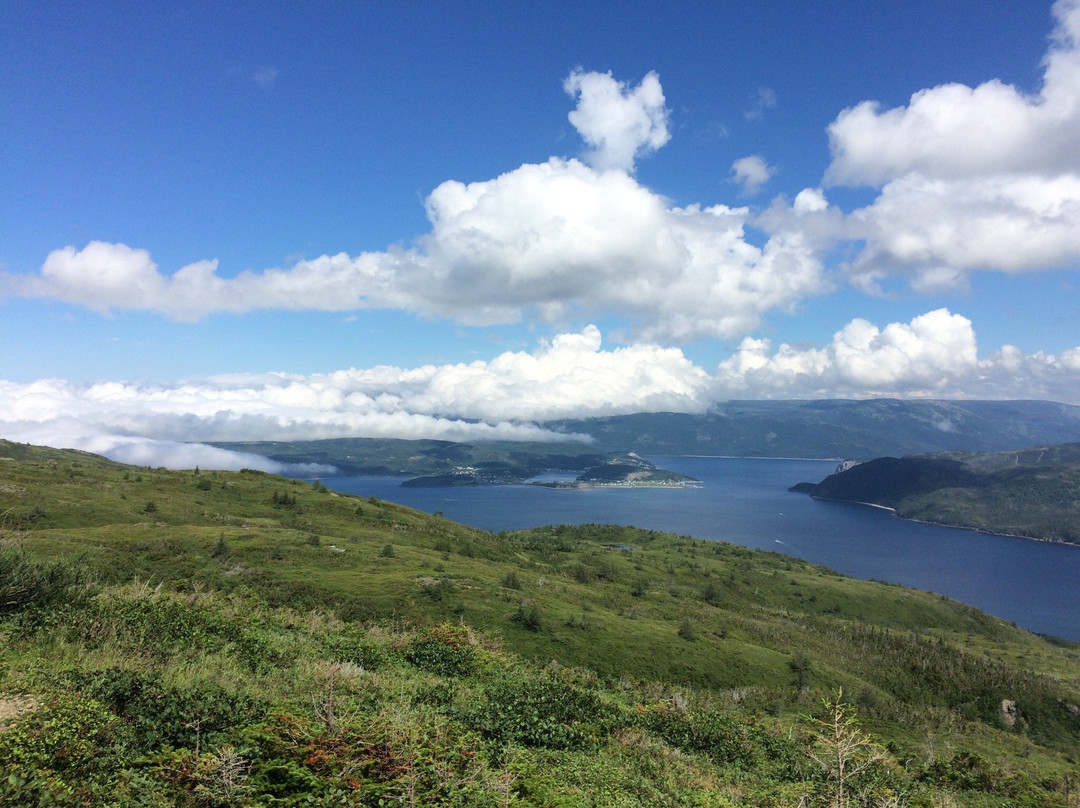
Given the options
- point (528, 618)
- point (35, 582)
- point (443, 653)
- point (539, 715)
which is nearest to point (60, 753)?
point (35, 582)

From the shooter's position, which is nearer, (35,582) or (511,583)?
(35,582)

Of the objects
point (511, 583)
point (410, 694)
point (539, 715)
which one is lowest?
point (511, 583)

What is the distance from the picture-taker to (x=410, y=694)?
16.8 meters

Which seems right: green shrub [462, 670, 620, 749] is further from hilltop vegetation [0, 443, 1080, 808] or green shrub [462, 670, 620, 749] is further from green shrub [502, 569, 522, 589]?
green shrub [502, 569, 522, 589]

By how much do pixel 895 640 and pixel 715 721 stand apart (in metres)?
81.5

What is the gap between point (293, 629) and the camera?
2497 cm

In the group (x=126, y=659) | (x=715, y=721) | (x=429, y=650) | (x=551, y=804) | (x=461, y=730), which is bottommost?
A: (x=715, y=721)

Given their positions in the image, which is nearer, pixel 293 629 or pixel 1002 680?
pixel 293 629

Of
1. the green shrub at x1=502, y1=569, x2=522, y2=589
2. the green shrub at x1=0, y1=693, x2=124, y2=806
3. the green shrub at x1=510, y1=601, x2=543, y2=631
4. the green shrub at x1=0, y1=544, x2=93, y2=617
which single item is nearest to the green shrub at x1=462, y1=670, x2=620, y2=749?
the green shrub at x1=0, y1=693, x2=124, y2=806

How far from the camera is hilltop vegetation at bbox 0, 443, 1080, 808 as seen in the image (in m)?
9.01

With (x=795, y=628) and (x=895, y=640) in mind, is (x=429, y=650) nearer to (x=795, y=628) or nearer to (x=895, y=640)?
(x=795, y=628)

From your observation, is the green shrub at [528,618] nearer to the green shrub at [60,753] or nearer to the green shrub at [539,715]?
the green shrub at [539,715]

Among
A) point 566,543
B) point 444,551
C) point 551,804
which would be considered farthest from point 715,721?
point 566,543

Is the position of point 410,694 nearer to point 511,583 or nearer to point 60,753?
point 60,753
